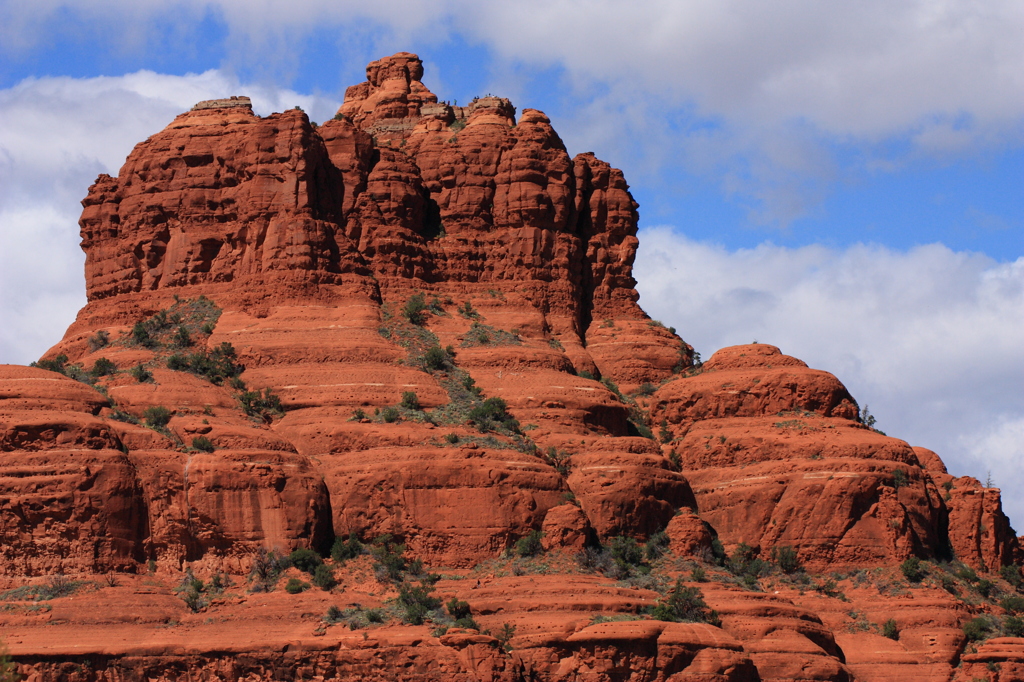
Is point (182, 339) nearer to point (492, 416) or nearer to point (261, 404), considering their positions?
point (261, 404)

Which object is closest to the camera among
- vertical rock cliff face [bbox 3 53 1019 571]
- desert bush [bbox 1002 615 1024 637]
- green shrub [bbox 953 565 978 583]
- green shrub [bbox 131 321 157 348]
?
vertical rock cliff face [bbox 3 53 1019 571]

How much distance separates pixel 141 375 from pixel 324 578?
47.5 ft

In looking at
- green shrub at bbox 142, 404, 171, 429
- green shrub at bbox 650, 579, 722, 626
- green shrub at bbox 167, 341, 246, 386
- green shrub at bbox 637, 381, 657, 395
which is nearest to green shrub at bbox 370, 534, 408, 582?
green shrub at bbox 650, 579, 722, 626

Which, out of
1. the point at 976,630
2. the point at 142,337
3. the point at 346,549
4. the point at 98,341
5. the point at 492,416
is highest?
the point at 98,341

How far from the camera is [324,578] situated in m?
70.0

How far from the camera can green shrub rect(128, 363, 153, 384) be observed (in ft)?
258

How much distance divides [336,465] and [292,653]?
11.8 m

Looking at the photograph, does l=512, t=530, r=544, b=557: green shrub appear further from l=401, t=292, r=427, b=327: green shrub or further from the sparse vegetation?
l=401, t=292, r=427, b=327: green shrub

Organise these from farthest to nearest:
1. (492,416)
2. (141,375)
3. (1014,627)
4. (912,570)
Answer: (492,416) → (141,375) → (912,570) → (1014,627)

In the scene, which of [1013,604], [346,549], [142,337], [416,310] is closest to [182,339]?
[142,337]

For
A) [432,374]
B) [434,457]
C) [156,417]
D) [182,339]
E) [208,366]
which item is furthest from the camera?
[182,339]

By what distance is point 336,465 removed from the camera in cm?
7538

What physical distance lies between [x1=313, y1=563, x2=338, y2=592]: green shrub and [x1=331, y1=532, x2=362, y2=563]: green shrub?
1.29 meters

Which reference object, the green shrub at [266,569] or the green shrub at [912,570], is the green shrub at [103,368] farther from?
the green shrub at [912,570]
